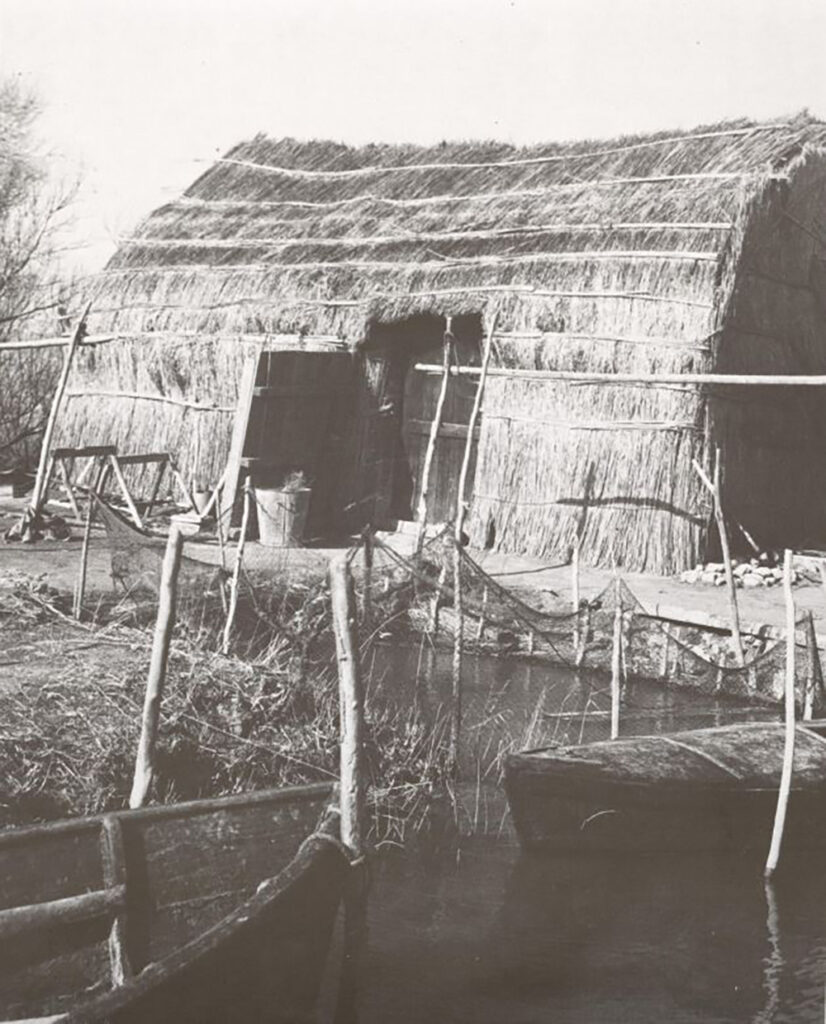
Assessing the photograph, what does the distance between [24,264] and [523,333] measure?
14.3 metres

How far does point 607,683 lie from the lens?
1148cm

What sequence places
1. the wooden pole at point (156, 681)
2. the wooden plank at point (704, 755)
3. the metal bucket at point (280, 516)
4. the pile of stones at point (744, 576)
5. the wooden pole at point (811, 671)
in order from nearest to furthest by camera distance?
1. the wooden pole at point (156, 681)
2. the wooden plank at point (704, 755)
3. the wooden pole at point (811, 671)
4. the pile of stones at point (744, 576)
5. the metal bucket at point (280, 516)

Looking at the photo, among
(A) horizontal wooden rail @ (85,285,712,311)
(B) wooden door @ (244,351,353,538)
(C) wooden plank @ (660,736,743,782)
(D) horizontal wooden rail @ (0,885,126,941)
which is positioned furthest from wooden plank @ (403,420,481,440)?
(D) horizontal wooden rail @ (0,885,126,941)

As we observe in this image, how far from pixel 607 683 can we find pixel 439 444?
508 centimetres

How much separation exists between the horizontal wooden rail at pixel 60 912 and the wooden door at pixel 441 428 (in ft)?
32.6

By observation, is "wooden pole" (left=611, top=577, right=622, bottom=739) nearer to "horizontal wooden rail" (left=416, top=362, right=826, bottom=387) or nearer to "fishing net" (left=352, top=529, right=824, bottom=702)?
"fishing net" (left=352, top=529, right=824, bottom=702)

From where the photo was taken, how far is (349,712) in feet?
21.7

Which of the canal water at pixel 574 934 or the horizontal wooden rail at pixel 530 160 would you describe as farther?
the horizontal wooden rail at pixel 530 160

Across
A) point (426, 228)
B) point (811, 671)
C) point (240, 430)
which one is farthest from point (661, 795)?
point (426, 228)

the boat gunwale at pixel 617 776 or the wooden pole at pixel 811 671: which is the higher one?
the wooden pole at pixel 811 671

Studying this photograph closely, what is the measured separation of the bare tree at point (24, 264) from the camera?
962 inches

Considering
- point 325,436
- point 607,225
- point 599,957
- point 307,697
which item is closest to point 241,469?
point 325,436

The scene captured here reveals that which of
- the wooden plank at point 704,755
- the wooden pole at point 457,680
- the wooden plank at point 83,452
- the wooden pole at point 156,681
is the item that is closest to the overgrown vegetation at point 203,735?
the wooden pole at point 457,680

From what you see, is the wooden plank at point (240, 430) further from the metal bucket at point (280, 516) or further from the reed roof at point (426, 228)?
the reed roof at point (426, 228)
